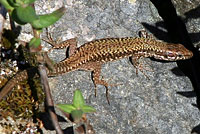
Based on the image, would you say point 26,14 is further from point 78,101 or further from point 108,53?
point 108,53

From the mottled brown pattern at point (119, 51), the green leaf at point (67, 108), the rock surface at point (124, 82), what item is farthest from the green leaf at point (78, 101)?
the mottled brown pattern at point (119, 51)

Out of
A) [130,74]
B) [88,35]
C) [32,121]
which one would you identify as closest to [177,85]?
[130,74]

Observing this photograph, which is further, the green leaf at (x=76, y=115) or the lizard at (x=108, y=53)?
the lizard at (x=108, y=53)

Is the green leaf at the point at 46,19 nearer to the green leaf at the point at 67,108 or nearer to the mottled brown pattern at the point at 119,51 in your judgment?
the green leaf at the point at 67,108

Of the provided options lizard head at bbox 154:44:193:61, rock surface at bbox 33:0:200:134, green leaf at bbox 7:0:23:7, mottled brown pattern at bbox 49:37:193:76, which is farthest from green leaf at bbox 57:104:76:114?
lizard head at bbox 154:44:193:61

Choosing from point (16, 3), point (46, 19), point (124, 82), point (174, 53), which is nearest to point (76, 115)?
point (46, 19)

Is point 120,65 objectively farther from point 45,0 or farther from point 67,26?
point 45,0

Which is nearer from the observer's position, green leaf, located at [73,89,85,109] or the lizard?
green leaf, located at [73,89,85,109]

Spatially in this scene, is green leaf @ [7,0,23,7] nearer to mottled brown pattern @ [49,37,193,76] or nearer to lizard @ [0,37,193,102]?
lizard @ [0,37,193,102]
